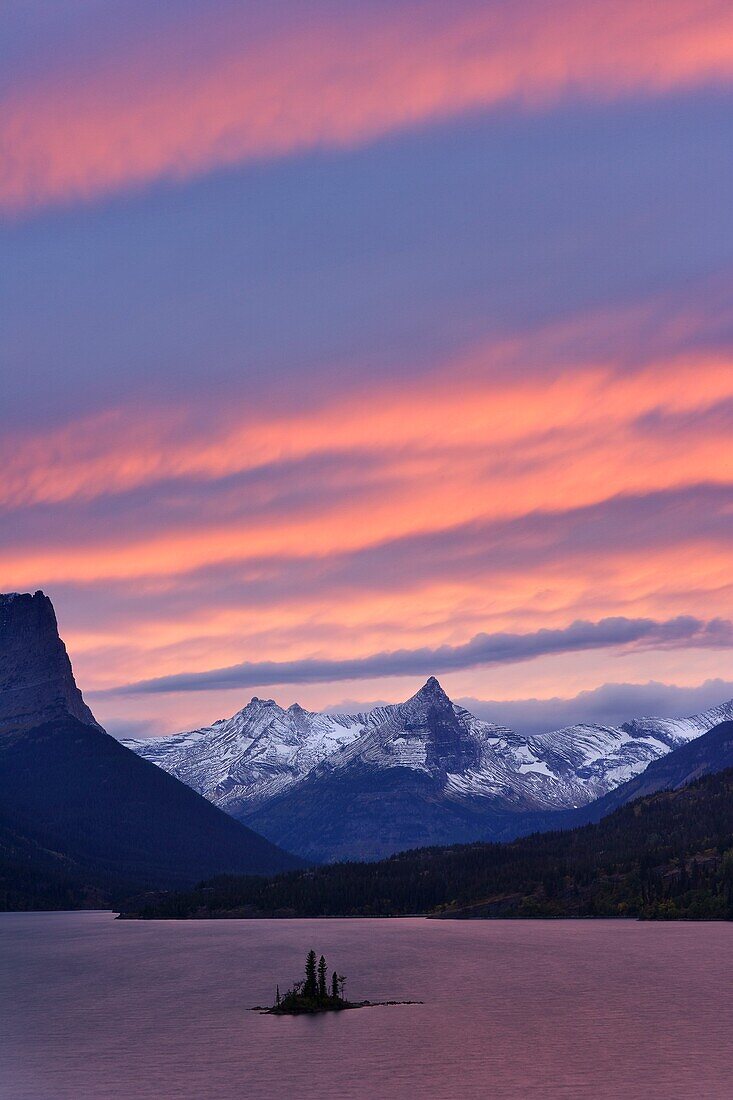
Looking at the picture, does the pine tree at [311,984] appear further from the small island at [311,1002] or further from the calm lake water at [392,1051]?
the calm lake water at [392,1051]

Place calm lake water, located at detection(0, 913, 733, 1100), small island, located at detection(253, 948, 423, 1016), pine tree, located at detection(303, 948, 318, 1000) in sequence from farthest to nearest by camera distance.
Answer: small island, located at detection(253, 948, 423, 1016), pine tree, located at detection(303, 948, 318, 1000), calm lake water, located at detection(0, 913, 733, 1100)

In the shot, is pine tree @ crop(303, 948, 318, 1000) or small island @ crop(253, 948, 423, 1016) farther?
small island @ crop(253, 948, 423, 1016)

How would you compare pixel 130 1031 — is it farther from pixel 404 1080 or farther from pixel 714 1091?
pixel 714 1091

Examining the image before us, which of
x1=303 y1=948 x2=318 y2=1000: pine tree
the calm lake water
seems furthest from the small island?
the calm lake water

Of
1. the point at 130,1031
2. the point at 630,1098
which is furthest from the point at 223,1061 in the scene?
the point at 630,1098

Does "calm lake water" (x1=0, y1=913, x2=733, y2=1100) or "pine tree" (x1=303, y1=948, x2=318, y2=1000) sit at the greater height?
"pine tree" (x1=303, y1=948, x2=318, y2=1000)

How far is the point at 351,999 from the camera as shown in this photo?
19912 cm

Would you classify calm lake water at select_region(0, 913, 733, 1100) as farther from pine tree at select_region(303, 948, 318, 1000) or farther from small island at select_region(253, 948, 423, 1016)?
pine tree at select_region(303, 948, 318, 1000)

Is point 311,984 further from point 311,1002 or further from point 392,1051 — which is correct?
point 392,1051

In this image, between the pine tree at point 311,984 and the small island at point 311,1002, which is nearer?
the pine tree at point 311,984

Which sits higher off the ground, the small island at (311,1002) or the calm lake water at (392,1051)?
the small island at (311,1002)

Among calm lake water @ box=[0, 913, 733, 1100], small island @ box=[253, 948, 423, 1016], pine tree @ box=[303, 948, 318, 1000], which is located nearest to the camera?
calm lake water @ box=[0, 913, 733, 1100]

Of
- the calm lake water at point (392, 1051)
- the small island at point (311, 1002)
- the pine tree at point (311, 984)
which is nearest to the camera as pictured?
the calm lake water at point (392, 1051)

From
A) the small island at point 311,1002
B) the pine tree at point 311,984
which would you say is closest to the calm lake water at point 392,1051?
the small island at point 311,1002
